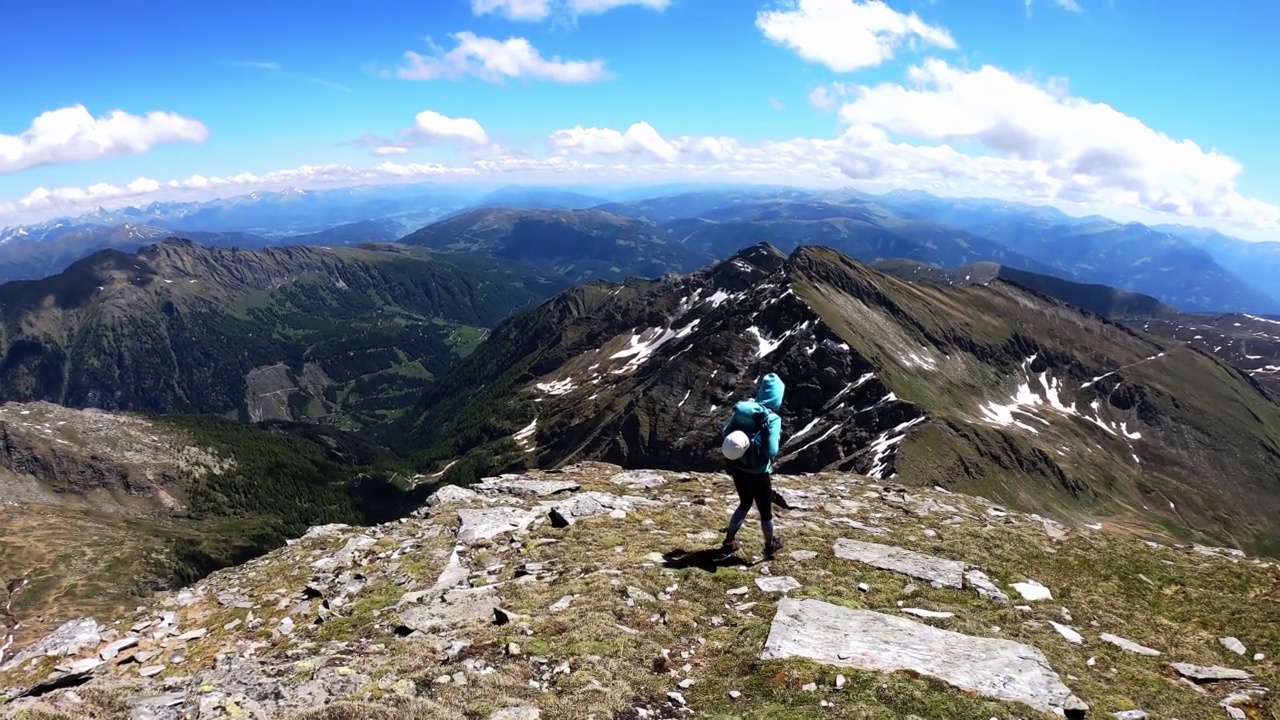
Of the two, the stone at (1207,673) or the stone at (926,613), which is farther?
→ the stone at (926,613)

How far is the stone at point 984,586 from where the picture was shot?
51.8ft

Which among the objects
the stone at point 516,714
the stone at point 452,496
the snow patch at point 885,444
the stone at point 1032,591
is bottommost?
the snow patch at point 885,444

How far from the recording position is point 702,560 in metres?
17.6

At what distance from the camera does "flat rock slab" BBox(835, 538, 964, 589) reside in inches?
661

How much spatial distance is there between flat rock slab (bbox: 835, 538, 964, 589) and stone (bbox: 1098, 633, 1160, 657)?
10.2 ft

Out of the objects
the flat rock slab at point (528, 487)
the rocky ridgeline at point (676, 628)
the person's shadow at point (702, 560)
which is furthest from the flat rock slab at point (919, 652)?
the flat rock slab at point (528, 487)

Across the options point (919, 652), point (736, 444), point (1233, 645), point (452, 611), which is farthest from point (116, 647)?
point (1233, 645)

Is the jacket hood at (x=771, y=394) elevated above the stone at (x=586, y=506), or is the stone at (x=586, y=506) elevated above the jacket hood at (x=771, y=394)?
the jacket hood at (x=771, y=394)

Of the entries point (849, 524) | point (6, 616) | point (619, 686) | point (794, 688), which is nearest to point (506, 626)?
point (619, 686)

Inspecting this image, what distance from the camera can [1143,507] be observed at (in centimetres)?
17900

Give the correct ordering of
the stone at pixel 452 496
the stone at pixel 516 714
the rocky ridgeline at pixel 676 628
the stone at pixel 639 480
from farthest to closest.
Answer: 1. the stone at pixel 639 480
2. the stone at pixel 452 496
3. the rocky ridgeline at pixel 676 628
4. the stone at pixel 516 714

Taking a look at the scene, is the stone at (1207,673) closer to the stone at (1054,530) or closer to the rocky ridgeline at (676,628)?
the rocky ridgeline at (676,628)

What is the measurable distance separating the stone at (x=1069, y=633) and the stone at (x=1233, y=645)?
3509 millimetres

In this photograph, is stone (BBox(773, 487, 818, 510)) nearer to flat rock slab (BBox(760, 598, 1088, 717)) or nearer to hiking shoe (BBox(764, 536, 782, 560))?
hiking shoe (BBox(764, 536, 782, 560))
